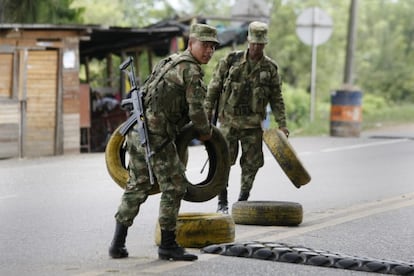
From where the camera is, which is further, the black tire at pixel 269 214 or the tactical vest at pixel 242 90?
the tactical vest at pixel 242 90

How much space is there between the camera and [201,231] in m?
9.39

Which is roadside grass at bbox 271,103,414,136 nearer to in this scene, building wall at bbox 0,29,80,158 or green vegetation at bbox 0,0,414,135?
green vegetation at bbox 0,0,414,135

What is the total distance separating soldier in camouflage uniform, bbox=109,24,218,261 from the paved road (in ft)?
0.89

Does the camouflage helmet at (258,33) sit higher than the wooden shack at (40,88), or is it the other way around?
the camouflage helmet at (258,33)

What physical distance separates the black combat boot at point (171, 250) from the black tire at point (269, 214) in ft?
7.64

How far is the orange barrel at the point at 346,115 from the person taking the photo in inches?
1086

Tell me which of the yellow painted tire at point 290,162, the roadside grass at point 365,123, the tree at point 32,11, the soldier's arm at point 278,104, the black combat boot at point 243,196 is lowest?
the roadside grass at point 365,123

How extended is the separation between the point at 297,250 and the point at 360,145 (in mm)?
15478

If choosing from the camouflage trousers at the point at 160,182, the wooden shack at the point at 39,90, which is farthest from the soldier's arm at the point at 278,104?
the wooden shack at the point at 39,90

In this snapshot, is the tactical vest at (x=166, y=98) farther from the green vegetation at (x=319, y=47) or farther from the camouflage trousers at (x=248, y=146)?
the green vegetation at (x=319, y=47)

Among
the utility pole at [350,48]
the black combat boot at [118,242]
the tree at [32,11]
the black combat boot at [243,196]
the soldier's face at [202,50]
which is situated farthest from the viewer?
the utility pole at [350,48]

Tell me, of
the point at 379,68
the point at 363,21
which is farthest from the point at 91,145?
the point at 363,21

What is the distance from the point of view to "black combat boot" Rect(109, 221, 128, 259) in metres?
8.88

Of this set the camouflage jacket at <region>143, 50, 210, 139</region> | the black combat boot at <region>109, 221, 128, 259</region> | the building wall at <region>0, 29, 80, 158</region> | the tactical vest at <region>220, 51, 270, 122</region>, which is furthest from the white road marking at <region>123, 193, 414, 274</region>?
the building wall at <region>0, 29, 80, 158</region>
